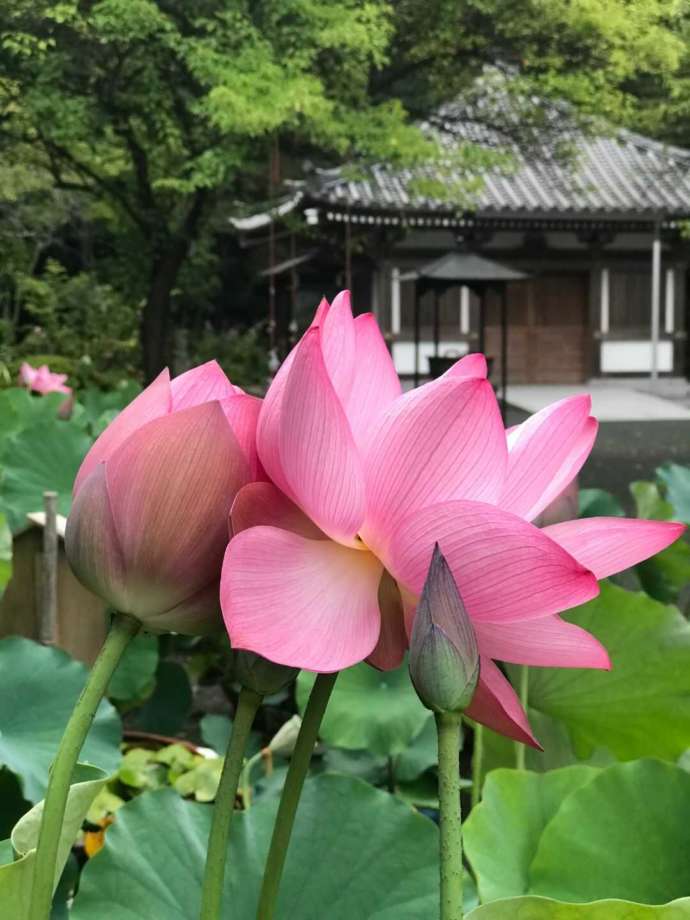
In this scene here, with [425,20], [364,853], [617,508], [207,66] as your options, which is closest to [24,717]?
[364,853]

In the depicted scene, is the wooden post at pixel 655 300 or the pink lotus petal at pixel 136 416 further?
the wooden post at pixel 655 300

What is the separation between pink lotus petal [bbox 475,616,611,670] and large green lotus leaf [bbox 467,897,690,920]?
0.07m

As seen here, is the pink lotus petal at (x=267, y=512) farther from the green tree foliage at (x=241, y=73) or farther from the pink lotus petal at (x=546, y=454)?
the green tree foliage at (x=241, y=73)

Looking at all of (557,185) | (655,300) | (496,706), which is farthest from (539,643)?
(655,300)

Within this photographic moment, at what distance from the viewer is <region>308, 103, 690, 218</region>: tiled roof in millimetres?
8602

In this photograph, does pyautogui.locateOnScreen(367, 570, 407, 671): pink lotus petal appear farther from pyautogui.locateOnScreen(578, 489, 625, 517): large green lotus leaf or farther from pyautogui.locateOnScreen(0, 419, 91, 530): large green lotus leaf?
pyautogui.locateOnScreen(0, 419, 91, 530): large green lotus leaf

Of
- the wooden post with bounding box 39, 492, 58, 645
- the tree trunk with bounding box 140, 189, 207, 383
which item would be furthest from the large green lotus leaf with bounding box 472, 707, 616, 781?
the tree trunk with bounding box 140, 189, 207, 383

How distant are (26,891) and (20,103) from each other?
708 centimetres

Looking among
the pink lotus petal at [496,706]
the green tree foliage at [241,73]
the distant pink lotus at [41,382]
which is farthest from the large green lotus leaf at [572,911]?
the green tree foliage at [241,73]

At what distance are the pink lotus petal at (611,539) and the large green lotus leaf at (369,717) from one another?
708 millimetres

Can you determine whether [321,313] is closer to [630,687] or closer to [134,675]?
[630,687]

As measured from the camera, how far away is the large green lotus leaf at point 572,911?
10.8 inches

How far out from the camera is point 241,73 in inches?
212

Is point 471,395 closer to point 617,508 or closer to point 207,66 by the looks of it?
point 617,508
